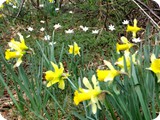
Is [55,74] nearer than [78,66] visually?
Yes

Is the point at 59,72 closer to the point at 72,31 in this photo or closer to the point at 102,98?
the point at 102,98

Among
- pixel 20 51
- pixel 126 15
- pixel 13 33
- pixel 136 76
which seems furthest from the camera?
pixel 13 33

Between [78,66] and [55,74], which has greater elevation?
[55,74]

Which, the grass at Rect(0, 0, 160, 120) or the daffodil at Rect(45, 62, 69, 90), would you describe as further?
the daffodil at Rect(45, 62, 69, 90)

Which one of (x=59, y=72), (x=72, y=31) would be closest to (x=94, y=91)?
(x=59, y=72)

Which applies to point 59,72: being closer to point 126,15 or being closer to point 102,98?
point 102,98

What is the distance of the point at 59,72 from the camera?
1.62 m

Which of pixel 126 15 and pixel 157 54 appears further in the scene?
pixel 126 15

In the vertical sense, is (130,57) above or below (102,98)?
above

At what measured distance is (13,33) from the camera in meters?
3.31

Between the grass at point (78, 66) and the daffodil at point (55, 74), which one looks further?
the daffodil at point (55, 74)

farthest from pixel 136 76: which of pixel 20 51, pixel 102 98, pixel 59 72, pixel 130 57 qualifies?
pixel 20 51

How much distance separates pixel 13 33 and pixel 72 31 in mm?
792

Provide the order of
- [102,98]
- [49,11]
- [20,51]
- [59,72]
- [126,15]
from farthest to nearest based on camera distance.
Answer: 1. [49,11]
2. [126,15]
3. [20,51]
4. [59,72]
5. [102,98]
